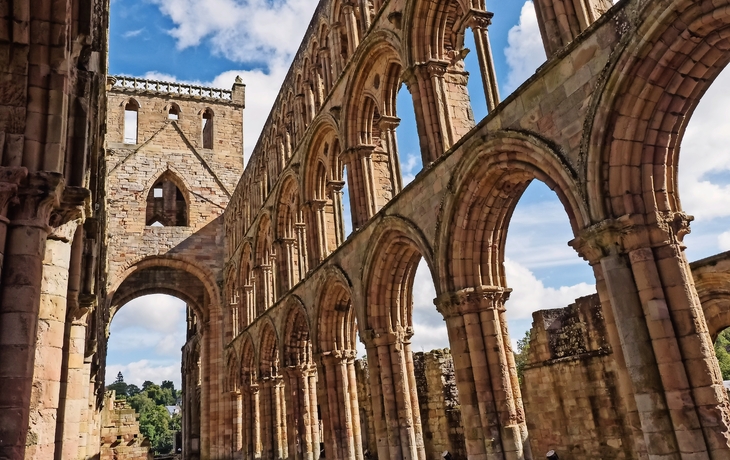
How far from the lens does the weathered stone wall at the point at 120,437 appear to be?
21.4 meters

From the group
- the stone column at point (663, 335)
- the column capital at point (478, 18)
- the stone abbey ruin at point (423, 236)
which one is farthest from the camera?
the column capital at point (478, 18)

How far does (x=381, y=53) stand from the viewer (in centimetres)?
1150

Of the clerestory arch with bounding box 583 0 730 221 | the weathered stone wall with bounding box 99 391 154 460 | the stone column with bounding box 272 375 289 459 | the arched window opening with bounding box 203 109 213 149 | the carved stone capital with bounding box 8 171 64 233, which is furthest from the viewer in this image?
the arched window opening with bounding box 203 109 213 149

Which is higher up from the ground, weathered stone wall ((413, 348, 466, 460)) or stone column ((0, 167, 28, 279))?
stone column ((0, 167, 28, 279))

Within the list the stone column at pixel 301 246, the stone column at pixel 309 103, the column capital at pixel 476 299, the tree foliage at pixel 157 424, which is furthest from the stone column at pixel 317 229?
the tree foliage at pixel 157 424

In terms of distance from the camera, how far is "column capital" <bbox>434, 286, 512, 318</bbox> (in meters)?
8.37

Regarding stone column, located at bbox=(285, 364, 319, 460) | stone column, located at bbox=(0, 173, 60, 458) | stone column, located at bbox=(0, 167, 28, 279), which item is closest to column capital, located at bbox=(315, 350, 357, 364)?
stone column, located at bbox=(285, 364, 319, 460)

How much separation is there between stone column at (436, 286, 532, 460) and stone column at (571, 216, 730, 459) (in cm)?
256

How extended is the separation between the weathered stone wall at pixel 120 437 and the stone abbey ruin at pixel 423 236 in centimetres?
32

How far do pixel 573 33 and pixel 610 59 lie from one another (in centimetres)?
104

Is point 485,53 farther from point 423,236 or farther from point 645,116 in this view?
point 645,116

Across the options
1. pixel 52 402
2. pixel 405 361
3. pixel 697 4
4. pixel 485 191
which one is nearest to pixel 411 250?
pixel 405 361

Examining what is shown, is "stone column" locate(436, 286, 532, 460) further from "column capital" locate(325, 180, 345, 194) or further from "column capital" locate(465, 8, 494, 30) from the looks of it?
"column capital" locate(325, 180, 345, 194)

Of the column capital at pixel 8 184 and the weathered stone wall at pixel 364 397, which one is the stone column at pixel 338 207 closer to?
the weathered stone wall at pixel 364 397
